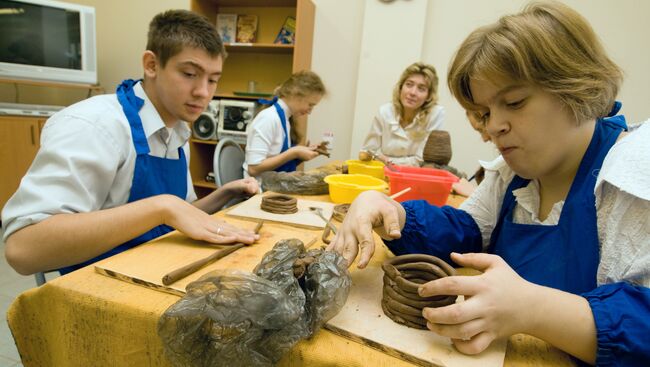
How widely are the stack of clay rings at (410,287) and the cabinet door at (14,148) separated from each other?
3821mm

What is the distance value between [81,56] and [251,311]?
13.8ft

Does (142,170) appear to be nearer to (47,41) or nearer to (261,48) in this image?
(261,48)

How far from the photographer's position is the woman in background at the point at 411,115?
9.61ft

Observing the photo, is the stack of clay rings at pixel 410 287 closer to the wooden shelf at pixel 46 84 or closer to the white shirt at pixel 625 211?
the white shirt at pixel 625 211

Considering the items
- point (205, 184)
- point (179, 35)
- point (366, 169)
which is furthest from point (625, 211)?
point (205, 184)

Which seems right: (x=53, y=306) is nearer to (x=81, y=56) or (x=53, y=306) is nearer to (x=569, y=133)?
(x=569, y=133)

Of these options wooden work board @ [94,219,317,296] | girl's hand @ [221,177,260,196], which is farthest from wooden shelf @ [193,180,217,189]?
wooden work board @ [94,219,317,296]

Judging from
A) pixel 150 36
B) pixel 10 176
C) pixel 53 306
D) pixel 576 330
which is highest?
pixel 150 36

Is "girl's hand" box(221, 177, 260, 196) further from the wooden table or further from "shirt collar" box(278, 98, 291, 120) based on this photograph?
"shirt collar" box(278, 98, 291, 120)

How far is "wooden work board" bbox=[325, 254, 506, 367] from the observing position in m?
0.55

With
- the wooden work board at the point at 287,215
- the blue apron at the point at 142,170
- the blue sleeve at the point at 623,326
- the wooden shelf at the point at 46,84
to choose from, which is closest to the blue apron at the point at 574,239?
the blue sleeve at the point at 623,326

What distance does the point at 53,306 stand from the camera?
707 mm

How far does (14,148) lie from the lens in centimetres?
319

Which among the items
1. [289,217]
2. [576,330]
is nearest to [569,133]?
[576,330]
